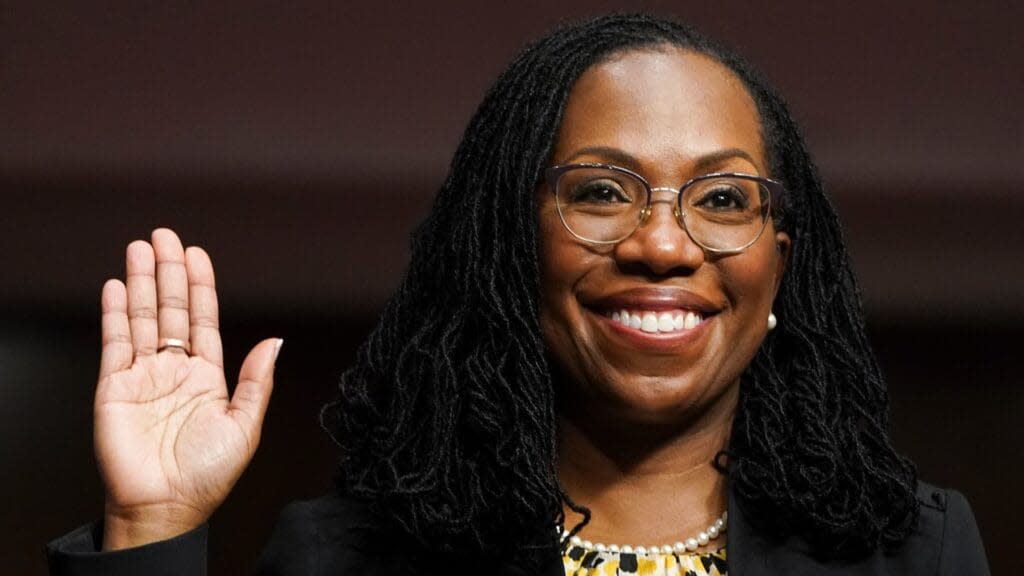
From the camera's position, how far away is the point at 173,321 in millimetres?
1769

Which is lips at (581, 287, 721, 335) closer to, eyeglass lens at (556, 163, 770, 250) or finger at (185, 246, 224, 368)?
eyeglass lens at (556, 163, 770, 250)

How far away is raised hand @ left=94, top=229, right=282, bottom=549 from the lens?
1.67 meters

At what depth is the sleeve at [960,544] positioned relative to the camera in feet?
5.86

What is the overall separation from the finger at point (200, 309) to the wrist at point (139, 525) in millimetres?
181

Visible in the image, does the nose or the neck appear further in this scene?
the neck

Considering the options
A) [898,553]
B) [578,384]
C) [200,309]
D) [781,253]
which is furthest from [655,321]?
[200,309]

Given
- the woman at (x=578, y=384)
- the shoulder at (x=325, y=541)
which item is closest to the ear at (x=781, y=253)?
the woman at (x=578, y=384)

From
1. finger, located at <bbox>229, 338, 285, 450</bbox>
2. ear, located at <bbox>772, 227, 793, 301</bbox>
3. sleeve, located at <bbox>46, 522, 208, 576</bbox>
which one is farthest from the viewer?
ear, located at <bbox>772, 227, 793, 301</bbox>

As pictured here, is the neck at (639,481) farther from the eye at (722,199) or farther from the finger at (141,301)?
the finger at (141,301)

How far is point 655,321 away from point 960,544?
1.33 ft

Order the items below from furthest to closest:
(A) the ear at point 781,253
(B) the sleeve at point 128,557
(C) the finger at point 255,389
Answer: (A) the ear at point 781,253
(C) the finger at point 255,389
(B) the sleeve at point 128,557

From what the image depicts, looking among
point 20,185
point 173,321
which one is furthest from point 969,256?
point 20,185

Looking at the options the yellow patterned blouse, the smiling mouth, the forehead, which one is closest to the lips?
the smiling mouth

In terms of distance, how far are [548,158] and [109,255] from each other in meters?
0.88
